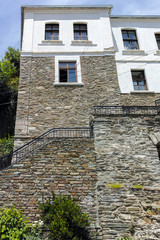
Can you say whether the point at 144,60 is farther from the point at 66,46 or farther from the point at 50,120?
the point at 50,120

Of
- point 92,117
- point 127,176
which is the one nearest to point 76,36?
point 92,117

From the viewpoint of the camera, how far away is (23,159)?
8484 millimetres

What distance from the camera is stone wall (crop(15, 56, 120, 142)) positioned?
11477 mm

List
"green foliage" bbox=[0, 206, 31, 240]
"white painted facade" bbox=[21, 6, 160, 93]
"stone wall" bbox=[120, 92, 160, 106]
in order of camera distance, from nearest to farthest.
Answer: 1. "green foliage" bbox=[0, 206, 31, 240]
2. "stone wall" bbox=[120, 92, 160, 106]
3. "white painted facade" bbox=[21, 6, 160, 93]

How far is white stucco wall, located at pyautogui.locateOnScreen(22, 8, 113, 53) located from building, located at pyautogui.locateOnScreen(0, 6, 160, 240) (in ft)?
0.22

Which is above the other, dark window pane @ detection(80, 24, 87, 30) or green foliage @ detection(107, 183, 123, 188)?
dark window pane @ detection(80, 24, 87, 30)

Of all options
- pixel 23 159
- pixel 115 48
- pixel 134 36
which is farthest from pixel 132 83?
pixel 23 159

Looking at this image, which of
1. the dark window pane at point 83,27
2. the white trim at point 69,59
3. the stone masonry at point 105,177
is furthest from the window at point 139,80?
the dark window pane at point 83,27

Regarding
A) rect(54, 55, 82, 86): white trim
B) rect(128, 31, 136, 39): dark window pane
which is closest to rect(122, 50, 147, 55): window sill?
rect(128, 31, 136, 39): dark window pane

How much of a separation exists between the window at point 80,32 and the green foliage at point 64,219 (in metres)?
10.8

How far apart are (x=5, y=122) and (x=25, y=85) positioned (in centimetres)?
395

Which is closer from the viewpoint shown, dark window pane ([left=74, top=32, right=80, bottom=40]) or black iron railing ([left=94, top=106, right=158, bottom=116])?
black iron railing ([left=94, top=106, right=158, bottom=116])

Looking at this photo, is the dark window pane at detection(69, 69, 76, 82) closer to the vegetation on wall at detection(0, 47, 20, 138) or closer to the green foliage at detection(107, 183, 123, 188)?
the vegetation on wall at detection(0, 47, 20, 138)

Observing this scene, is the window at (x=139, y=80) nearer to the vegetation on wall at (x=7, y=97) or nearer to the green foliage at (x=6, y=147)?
the green foliage at (x=6, y=147)
